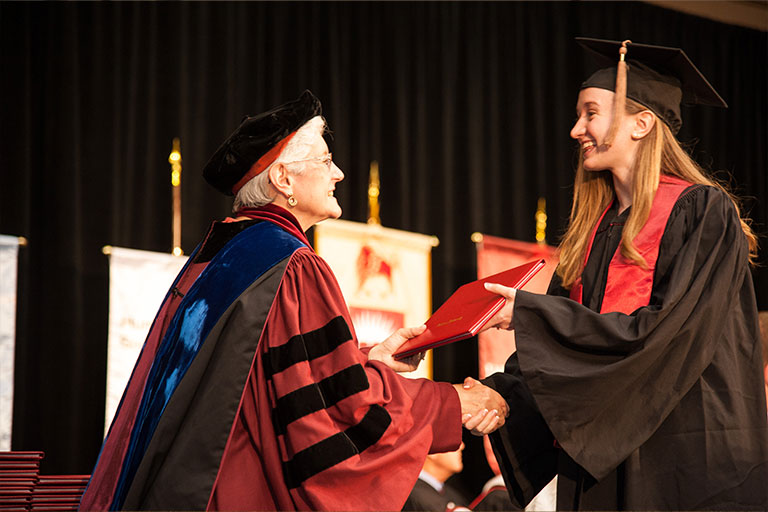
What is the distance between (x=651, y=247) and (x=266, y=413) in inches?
50.7

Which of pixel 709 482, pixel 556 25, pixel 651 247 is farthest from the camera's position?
pixel 556 25

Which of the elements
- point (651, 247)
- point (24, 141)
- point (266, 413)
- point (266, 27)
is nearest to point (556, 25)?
point (266, 27)

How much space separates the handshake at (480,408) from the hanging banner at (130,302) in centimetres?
250

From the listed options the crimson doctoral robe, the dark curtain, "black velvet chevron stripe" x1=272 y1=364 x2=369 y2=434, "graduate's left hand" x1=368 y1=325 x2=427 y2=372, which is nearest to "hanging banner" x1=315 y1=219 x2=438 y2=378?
the dark curtain

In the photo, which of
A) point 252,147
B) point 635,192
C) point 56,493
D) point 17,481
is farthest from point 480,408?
point 17,481

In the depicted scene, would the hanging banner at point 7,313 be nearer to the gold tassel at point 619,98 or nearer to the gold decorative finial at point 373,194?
the gold decorative finial at point 373,194

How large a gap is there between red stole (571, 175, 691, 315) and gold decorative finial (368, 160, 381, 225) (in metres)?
3.41

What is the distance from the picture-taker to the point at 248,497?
7.93 feet

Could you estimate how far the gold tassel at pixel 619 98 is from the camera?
3.02 metres

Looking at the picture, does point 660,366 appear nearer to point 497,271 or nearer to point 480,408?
point 480,408

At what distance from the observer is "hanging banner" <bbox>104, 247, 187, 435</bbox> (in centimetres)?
487

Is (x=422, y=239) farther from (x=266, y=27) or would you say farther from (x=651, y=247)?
(x=651, y=247)

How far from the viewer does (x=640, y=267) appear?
277 centimetres

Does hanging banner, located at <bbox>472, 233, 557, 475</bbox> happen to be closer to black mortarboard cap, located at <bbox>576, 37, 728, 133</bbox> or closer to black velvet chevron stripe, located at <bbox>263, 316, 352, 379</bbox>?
black mortarboard cap, located at <bbox>576, 37, 728, 133</bbox>
